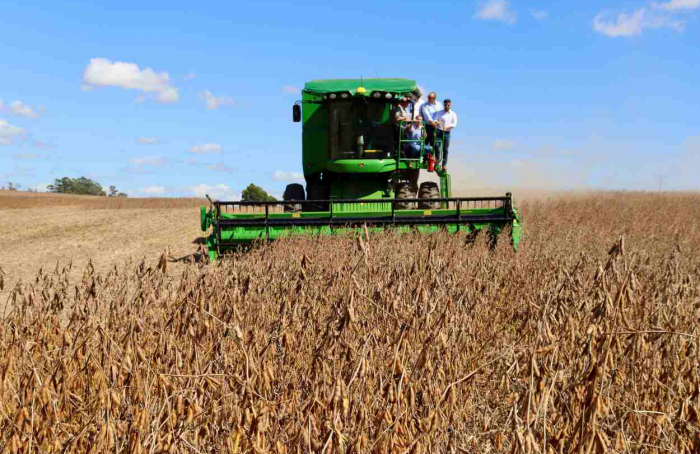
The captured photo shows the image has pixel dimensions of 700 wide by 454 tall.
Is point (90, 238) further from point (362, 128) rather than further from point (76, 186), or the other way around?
point (76, 186)

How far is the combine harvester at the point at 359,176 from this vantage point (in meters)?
9.55

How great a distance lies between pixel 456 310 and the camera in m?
3.13

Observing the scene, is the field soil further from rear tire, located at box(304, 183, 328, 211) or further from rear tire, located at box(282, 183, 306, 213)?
rear tire, located at box(304, 183, 328, 211)

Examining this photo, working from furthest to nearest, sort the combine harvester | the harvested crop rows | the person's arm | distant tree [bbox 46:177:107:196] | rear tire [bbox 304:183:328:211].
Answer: distant tree [bbox 46:177:107:196] → rear tire [bbox 304:183:328:211] → the person's arm → the combine harvester → the harvested crop rows

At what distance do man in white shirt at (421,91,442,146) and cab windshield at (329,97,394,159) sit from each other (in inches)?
25.1

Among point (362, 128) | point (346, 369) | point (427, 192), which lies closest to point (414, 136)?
point (362, 128)

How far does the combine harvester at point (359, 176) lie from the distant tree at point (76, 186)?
278 feet

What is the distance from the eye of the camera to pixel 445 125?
1138cm

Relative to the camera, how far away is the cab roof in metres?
11.1

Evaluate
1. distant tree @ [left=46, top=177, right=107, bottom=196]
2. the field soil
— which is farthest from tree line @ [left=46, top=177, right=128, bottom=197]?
the field soil

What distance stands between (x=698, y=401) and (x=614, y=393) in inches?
36.6

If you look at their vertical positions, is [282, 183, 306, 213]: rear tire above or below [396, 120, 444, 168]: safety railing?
below

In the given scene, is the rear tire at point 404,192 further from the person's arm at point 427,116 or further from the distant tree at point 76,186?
the distant tree at point 76,186

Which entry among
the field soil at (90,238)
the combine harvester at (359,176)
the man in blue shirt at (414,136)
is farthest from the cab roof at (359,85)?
the field soil at (90,238)
